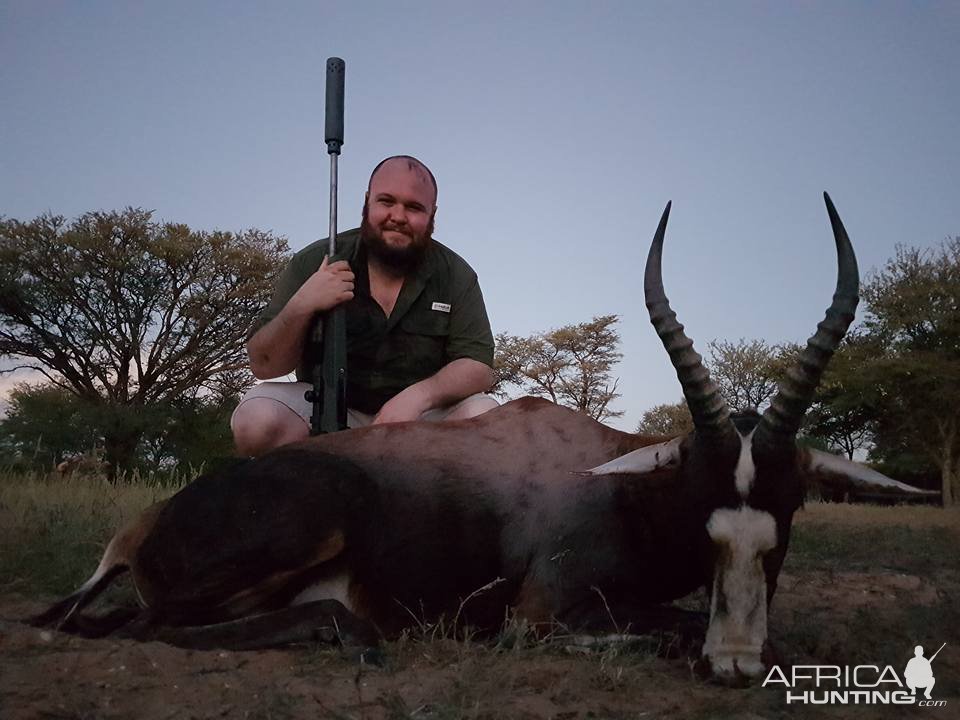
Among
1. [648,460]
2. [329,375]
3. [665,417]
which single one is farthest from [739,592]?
[665,417]

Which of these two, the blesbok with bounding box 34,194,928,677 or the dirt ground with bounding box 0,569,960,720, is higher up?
the blesbok with bounding box 34,194,928,677

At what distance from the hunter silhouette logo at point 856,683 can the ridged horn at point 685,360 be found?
71cm

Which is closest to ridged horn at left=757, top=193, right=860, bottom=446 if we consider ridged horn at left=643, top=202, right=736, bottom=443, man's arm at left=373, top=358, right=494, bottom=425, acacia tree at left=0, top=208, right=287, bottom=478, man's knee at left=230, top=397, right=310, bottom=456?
ridged horn at left=643, top=202, right=736, bottom=443

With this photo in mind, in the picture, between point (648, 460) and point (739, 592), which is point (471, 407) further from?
point (739, 592)

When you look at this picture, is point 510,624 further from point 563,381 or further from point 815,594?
point 563,381

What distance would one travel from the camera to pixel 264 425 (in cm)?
425

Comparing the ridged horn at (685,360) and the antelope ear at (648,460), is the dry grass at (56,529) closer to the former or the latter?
the antelope ear at (648,460)

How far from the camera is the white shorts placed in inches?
168

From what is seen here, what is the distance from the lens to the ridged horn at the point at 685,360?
2820mm

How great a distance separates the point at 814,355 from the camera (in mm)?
2820

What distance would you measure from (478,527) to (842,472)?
4.01 ft

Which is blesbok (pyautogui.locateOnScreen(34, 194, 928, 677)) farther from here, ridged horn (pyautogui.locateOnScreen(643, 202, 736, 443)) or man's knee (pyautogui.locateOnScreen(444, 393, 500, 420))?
man's knee (pyautogui.locateOnScreen(444, 393, 500, 420))

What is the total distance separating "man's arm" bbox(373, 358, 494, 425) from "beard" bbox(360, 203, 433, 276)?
21.0 inches

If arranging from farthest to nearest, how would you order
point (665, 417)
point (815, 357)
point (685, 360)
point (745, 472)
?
point (665, 417), point (685, 360), point (815, 357), point (745, 472)
